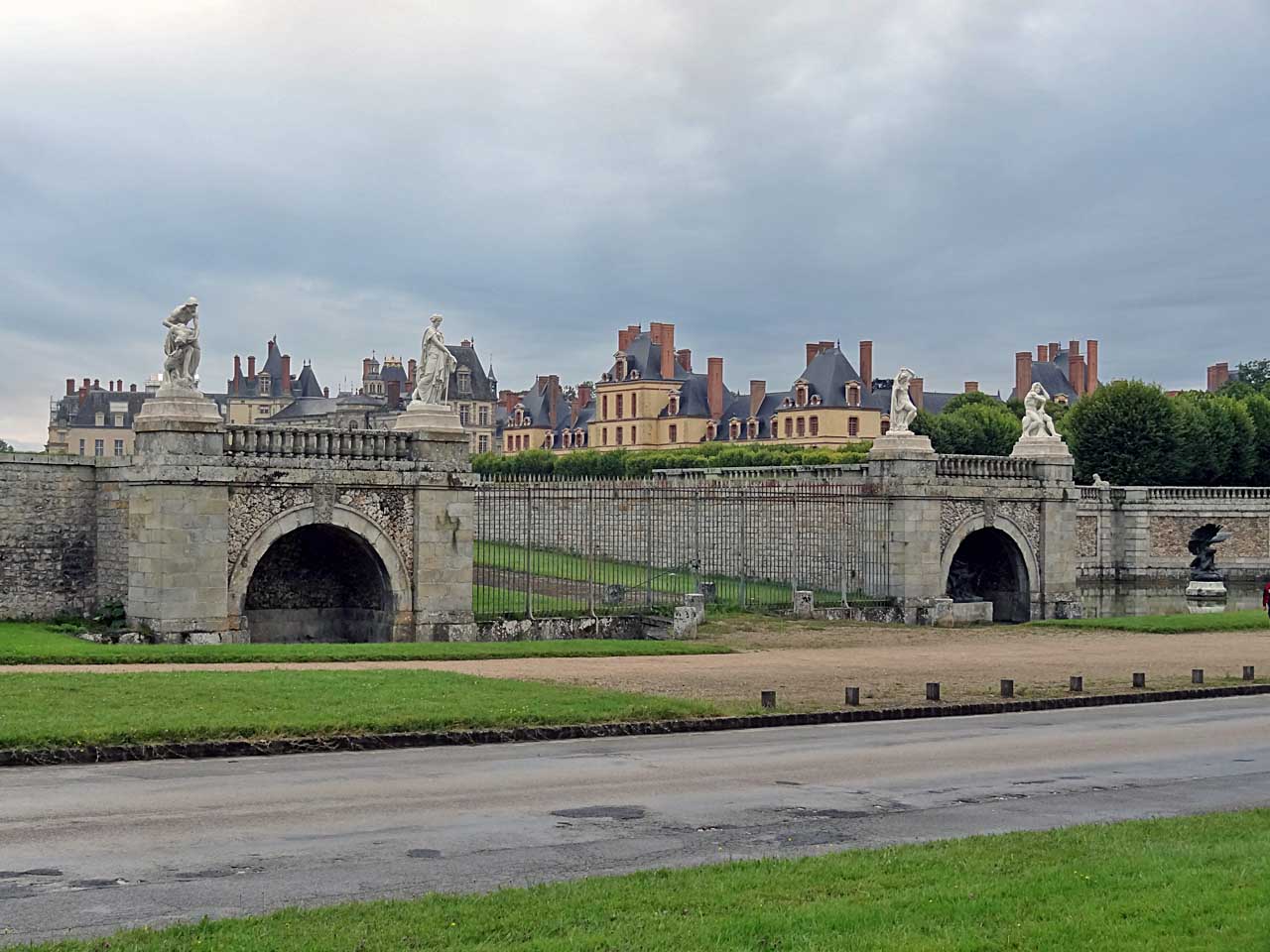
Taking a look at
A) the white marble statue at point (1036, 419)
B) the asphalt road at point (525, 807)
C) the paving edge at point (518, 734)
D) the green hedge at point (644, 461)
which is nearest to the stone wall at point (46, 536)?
the paving edge at point (518, 734)

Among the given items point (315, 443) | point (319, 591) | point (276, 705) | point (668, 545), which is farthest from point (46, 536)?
point (668, 545)

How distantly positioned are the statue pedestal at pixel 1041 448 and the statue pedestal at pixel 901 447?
14.1ft

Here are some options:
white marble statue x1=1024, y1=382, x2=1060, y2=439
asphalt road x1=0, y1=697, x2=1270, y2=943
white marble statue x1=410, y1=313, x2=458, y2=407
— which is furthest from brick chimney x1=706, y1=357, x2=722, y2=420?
asphalt road x1=0, y1=697, x2=1270, y2=943

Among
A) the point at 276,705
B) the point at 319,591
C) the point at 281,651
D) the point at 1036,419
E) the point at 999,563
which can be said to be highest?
the point at 1036,419

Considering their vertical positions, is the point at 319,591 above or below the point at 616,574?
below

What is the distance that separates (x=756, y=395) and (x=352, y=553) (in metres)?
94.1

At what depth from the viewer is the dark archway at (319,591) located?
31.0m

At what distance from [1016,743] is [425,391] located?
1674 cm

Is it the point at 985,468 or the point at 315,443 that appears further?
the point at 985,468

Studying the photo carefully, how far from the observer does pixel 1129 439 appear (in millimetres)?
69062

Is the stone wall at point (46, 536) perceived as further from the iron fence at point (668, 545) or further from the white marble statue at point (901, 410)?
the white marble statue at point (901, 410)

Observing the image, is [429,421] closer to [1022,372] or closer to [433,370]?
[433,370]

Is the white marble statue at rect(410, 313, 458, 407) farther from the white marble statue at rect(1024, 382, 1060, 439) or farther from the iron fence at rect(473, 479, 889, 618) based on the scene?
the white marble statue at rect(1024, 382, 1060, 439)

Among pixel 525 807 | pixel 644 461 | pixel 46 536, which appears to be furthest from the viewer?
pixel 644 461
